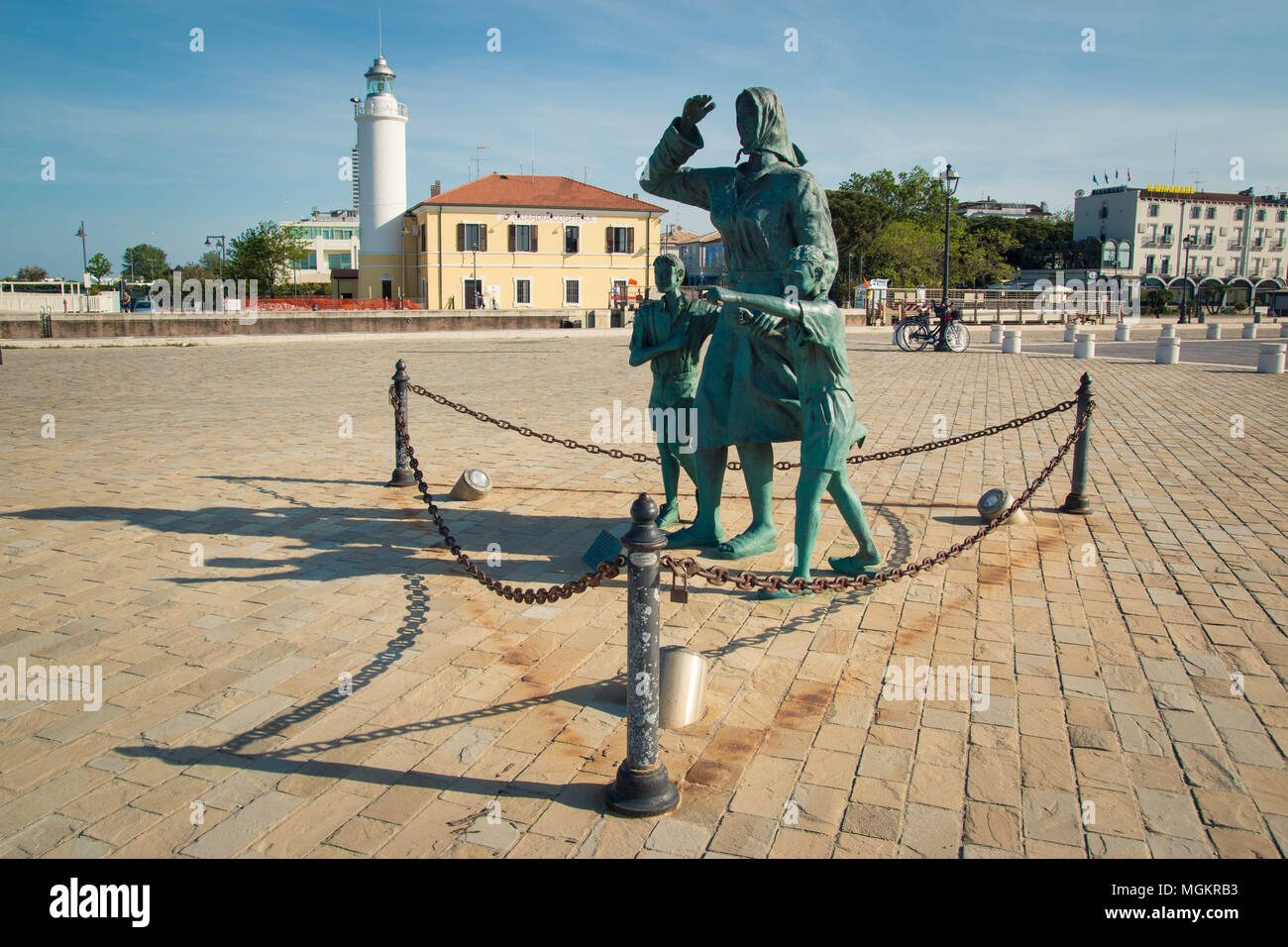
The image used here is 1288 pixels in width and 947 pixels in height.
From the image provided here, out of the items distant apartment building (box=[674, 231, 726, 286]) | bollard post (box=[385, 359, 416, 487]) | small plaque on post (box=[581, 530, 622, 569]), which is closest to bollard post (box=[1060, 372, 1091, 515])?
small plaque on post (box=[581, 530, 622, 569])

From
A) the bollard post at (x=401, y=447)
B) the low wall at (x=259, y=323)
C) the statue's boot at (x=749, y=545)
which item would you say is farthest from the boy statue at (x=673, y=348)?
the low wall at (x=259, y=323)

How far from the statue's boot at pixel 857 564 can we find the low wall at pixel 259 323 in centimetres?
2620

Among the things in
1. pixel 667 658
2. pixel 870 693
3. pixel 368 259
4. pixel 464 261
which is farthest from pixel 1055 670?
pixel 368 259

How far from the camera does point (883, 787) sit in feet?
10.7

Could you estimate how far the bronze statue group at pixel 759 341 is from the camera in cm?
484

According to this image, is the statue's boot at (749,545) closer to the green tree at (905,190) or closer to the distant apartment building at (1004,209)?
the green tree at (905,190)

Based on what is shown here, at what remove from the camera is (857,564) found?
5.53 metres

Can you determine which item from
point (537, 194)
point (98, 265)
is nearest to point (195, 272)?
point (98, 265)

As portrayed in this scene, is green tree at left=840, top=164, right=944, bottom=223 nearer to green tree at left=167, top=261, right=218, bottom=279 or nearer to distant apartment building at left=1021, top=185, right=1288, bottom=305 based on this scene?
distant apartment building at left=1021, top=185, right=1288, bottom=305

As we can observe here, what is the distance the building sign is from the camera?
52.4 metres

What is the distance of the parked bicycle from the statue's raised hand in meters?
19.4

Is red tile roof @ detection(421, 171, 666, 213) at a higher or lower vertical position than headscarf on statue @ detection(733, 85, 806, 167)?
higher

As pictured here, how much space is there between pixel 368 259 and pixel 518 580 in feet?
172

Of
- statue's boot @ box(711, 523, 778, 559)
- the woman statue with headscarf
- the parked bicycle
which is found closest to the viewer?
the woman statue with headscarf
